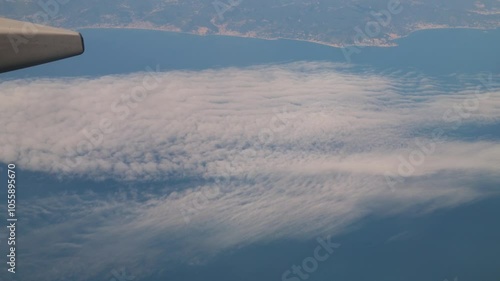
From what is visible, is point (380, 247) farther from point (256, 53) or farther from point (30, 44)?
point (256, 53)

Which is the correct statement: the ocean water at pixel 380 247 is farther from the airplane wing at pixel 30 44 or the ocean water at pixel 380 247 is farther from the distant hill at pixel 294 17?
the airplane wing at pixel 30 44

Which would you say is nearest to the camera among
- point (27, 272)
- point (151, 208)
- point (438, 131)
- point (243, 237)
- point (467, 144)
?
point (27, 272)

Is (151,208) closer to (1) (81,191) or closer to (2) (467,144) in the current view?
(1) (81,191)

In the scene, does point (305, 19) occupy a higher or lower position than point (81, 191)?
higher

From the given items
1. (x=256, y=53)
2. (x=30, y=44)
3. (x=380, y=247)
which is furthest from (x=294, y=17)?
(x=30, y=44)

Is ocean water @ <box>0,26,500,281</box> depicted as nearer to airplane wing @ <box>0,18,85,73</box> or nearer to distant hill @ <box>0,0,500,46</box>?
distant hill @ <box>0,0,500,46</box>

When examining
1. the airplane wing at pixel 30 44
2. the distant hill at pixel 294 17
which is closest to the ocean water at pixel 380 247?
the distant hill at pixel 294 17

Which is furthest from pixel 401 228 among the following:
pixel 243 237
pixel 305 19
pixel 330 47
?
pixel 305 19
